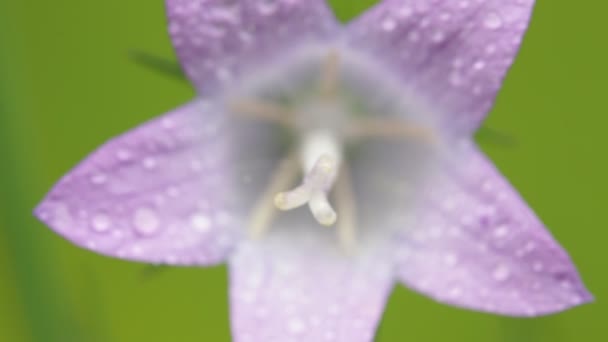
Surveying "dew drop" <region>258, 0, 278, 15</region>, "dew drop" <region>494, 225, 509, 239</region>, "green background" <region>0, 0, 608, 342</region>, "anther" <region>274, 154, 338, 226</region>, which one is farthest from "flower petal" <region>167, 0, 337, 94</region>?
"green background" <region>0, 0, 608, 342</region>

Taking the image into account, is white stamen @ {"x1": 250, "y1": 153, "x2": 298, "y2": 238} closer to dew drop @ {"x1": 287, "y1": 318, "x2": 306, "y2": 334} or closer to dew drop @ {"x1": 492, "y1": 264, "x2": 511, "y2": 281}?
dew drop @ {"x1": 287, "y1": 318, "x2": 306, "y2": 334}

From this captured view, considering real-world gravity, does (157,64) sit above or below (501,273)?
above

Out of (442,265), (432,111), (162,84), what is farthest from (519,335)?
(162,84)

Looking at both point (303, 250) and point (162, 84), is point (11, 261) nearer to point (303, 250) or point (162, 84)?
point (303, 250)

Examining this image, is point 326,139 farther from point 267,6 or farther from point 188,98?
point 188,98

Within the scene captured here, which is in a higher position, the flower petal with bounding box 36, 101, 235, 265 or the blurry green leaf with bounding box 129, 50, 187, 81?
the blurry green leaf with bounding box 129, 50, 187, 81

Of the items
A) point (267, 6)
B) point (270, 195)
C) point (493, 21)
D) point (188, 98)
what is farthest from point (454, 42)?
point (188, 98)

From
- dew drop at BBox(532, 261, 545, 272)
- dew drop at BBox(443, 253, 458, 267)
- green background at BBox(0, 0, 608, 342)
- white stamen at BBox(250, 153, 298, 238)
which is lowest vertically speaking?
green background at BBox(0, 0, 608, 342)
